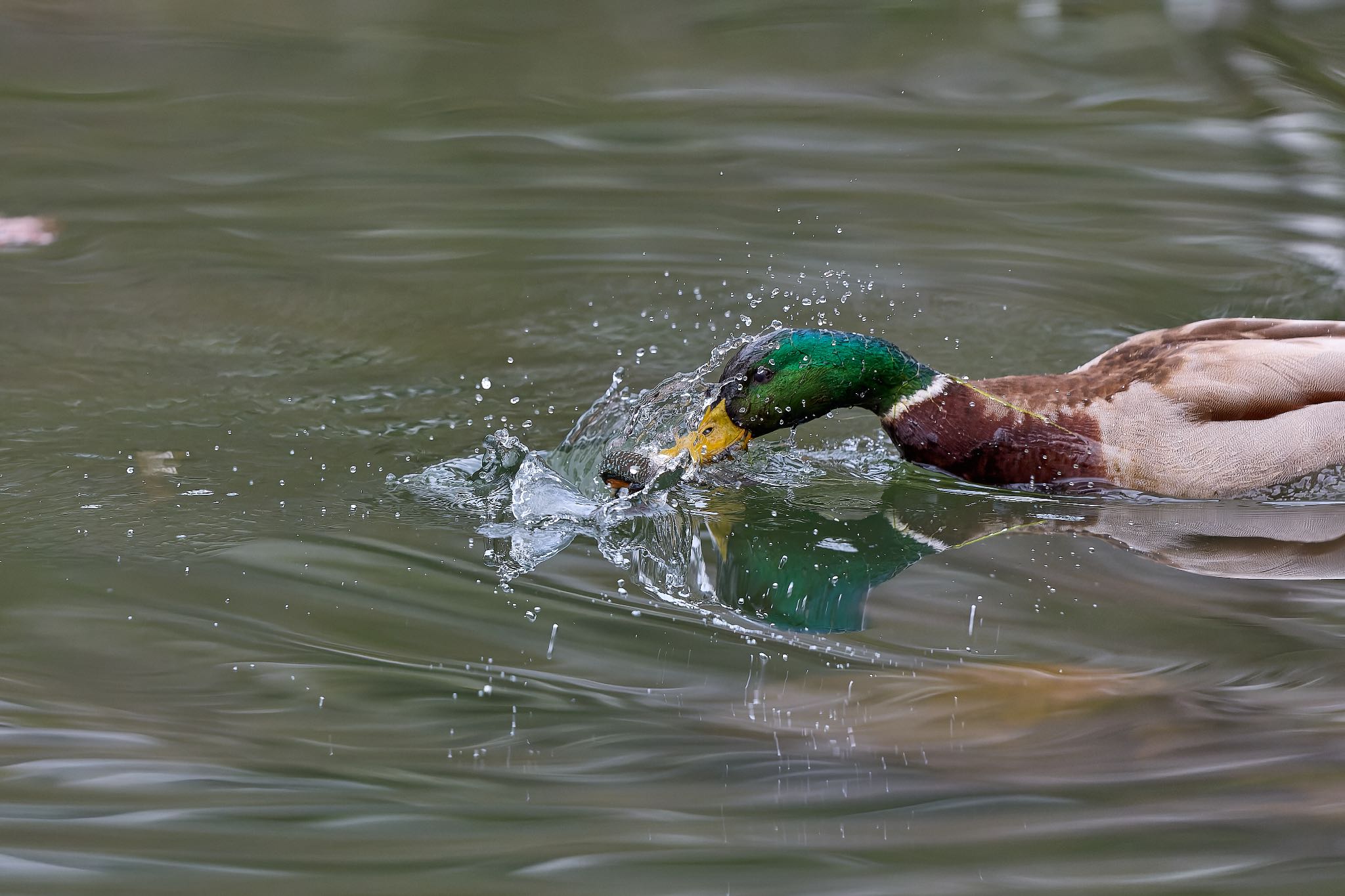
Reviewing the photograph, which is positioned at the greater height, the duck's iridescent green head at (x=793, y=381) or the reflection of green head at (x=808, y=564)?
the duck's iridescent green head at (x=793, y=381)

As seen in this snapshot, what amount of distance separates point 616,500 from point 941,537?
992 millimetres

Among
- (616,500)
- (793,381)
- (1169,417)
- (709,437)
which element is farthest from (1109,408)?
(616,500)

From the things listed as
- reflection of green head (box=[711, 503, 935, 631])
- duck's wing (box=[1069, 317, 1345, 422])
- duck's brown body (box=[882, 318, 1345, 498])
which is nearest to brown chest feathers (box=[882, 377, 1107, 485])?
duck's brown body (box=[882, 318, 1345, 498])

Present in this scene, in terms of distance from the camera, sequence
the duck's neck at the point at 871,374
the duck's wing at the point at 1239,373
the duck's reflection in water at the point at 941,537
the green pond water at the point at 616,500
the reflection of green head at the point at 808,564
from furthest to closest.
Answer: the duck's neck at the point at 871,374, the duck's wing at the point at 1239,373, the duck's reflection in water at the point at 941,537, the reflection of green head at the point at 808,564, the green pond water at the point at 616,500

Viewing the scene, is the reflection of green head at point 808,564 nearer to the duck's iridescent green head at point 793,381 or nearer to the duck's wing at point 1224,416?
the duck's iridescent green head at point 793,381

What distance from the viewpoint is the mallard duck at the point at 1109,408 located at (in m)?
4.31

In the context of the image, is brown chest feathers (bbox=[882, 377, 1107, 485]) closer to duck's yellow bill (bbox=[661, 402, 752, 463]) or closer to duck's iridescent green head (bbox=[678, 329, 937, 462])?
duck's iridescent green head (bbox=[678, 329, 937, 462])

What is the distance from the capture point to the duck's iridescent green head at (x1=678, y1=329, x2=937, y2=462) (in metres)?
4.32

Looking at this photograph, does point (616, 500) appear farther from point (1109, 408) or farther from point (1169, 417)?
point (1169, 417)

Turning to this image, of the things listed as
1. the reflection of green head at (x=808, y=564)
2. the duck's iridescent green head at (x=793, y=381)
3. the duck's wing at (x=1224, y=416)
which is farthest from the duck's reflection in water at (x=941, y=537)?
the duck's iridescent green head at (x=793, y=381)

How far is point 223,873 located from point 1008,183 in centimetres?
548

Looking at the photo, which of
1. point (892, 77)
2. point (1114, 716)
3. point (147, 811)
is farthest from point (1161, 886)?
point (892, 77)

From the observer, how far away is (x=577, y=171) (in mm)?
7121

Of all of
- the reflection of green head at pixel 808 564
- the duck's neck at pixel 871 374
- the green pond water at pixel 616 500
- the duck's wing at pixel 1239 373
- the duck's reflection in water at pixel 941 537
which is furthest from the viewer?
the duck's neck at pixel 871 374
